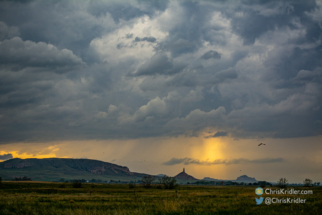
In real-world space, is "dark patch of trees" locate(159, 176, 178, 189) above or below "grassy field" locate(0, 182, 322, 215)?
below

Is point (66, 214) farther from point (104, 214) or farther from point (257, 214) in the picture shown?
point (257, 214)

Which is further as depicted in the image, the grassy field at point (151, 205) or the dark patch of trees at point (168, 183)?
the dark patch of trees at point (168, 183)

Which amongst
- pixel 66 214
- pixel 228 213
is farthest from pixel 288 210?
pixel 66 214

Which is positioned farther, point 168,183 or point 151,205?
point 168,183

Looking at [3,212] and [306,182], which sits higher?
[3,212]

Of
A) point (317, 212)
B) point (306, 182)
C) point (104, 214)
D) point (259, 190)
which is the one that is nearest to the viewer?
point (104, 214)

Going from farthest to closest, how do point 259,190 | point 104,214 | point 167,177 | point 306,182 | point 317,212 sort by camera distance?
point 306,182 < point 167,177 < point 259,190 < point 317,212 < point 104,214

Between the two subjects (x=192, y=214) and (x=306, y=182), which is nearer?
(x=192, y=214)

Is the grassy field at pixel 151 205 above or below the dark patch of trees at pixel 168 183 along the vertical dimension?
above

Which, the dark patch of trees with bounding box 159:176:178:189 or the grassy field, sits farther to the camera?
the dark patch of trees with bounding box 159:176:178:189

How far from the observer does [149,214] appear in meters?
22.5

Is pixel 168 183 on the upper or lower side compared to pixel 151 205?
lower

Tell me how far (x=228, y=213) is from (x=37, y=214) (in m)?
17.3

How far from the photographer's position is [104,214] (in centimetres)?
2194
